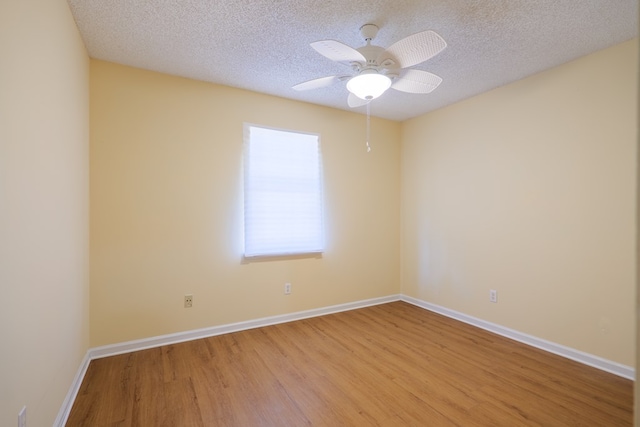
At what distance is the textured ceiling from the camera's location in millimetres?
1785

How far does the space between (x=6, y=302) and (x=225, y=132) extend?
87.8 inches

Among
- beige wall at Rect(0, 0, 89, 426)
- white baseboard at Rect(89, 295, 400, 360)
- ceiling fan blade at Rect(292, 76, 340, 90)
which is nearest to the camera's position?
beige wall at Rect(0, 0, 89, 426)

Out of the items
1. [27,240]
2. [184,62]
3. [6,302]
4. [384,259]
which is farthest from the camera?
[384,259]

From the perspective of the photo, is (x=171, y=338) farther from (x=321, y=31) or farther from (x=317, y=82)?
(x=321, y=31)

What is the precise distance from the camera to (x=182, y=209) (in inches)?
108

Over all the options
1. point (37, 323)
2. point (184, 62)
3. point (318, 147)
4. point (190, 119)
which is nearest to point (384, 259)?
point (318, 147)

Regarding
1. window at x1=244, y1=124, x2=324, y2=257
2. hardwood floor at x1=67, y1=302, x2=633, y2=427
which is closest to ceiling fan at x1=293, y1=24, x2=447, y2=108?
window at x1=244, y1=124, x2=324, y2=257

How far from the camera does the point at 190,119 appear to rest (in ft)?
9.13

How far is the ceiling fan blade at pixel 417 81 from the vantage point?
80.0 inches

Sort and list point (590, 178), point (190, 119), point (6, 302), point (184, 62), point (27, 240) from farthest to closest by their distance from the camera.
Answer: point (190, 119) < point (184, 62) < point (590, 178) < point (27, 240) < point (6, 302)

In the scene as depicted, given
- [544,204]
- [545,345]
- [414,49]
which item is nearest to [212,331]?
[414,49]

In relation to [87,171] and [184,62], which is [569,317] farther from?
[87,171]

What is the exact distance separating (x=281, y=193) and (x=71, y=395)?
2.25 m

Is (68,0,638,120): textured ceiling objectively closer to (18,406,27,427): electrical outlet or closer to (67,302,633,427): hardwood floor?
(18,406,27,427): electrical outlet
